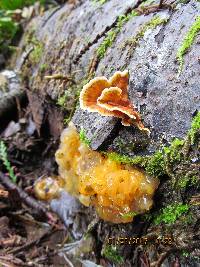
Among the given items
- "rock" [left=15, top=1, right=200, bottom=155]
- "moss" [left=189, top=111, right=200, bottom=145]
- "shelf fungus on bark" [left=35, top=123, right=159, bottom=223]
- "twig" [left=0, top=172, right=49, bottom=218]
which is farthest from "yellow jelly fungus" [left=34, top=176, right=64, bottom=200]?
"moss" [left=189, top=111, right=200, bottom=145]

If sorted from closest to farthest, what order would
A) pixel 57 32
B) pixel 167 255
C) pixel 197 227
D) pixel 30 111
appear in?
pixel 197 227 → pixel 167 255 → pixel 57 32 → pixel 30 111

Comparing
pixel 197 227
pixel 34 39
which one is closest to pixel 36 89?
pixel 34 39

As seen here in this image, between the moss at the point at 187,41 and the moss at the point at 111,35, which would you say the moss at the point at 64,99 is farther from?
the moss at the point at 187,41

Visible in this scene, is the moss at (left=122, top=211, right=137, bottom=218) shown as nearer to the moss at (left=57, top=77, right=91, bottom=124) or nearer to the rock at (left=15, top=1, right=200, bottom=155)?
the rock at (left=15, top=1, right=200, bottom=155)

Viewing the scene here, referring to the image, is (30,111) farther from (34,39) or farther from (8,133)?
(34,39)

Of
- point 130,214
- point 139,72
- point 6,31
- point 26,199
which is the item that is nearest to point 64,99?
point 26,199

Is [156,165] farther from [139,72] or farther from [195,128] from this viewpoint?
[139,72]

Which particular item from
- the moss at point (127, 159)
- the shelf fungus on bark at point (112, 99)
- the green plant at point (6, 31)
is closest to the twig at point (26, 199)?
the moss at point (127, 159)
